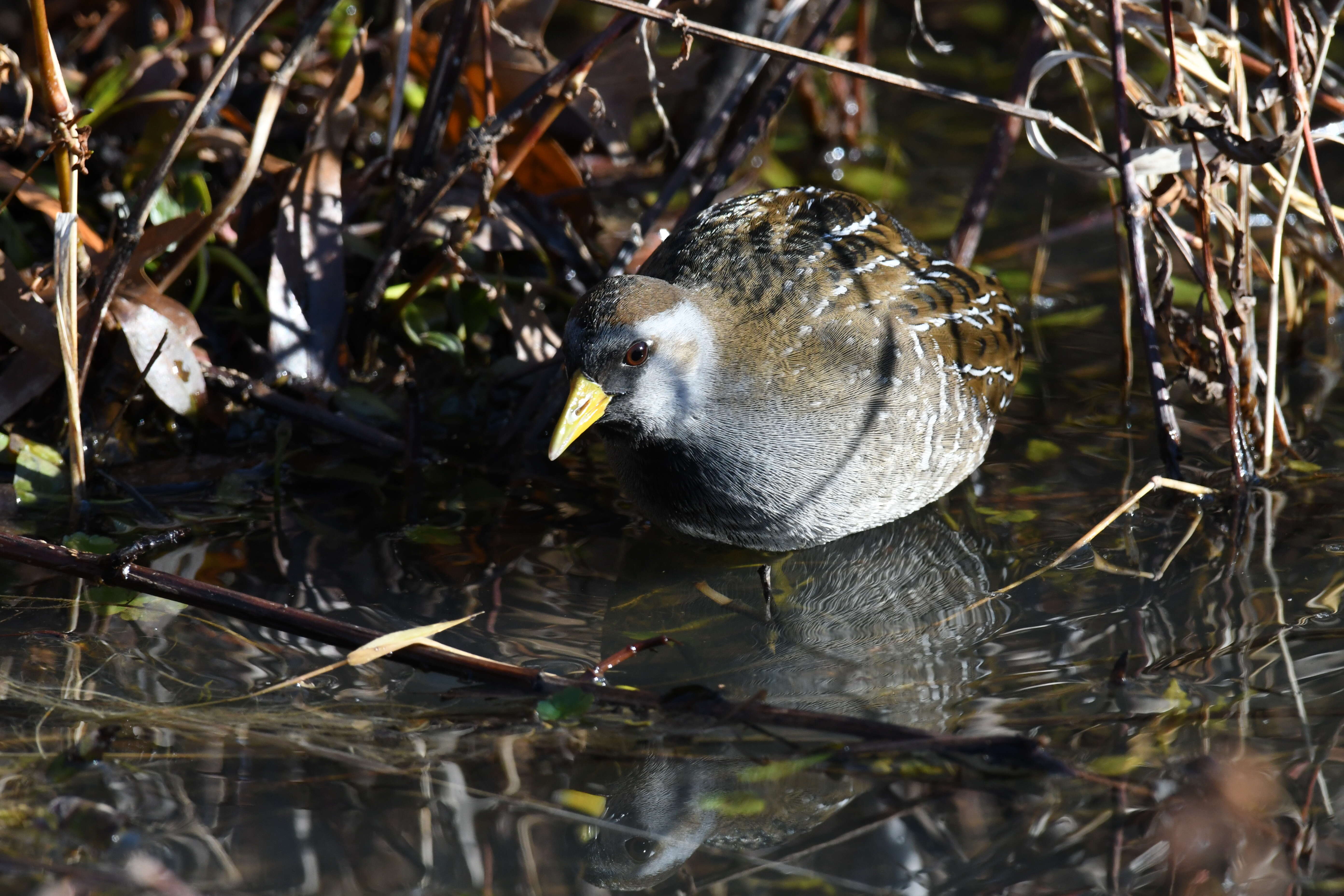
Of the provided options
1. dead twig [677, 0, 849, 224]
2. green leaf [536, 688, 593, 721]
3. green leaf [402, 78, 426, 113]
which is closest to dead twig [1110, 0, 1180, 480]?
dead twig [677, 0, 849, 224]

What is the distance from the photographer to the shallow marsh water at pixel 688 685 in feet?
7.11

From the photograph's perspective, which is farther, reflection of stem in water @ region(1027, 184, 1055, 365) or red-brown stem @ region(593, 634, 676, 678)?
reflection of stem in water @ region(1027, 184, 1055, 365)

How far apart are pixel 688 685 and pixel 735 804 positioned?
16.0 inches

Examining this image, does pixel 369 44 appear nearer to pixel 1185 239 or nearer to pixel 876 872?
pixel 1185 239

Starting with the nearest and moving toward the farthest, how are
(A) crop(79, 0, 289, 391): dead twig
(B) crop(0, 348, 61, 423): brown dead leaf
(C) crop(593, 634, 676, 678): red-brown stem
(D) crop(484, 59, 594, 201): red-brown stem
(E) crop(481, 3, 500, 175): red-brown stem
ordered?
(C) crop(593, 634, 676, 678): red-brown stem
(A) crop(79, 0, 289, 391): dead twig
(B) crop(0, 348, 61, 423): brown dead leaf
(D) crop(484, 59, 594, 201): red-brown stem
(E) crop(481, 3, 500, 175): red-brown stem

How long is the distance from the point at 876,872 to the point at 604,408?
1.24 metres

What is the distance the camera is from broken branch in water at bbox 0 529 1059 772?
2375 millimetres

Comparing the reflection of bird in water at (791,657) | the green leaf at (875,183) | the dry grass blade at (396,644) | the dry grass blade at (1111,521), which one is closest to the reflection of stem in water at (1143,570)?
the dry grass blade at (1111,521)

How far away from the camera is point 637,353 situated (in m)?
2.85

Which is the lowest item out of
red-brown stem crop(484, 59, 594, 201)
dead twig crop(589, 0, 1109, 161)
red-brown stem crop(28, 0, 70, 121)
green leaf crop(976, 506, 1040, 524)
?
green leaf crop(976, 506, 1040, 524)

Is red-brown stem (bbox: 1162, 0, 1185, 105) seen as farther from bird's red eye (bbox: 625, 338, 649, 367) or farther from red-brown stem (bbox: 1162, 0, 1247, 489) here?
bird's red eye (bbox: 625, 338, 649, 367)

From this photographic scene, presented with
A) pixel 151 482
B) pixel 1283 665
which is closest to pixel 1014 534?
pixel 1283 665

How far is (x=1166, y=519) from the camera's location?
3.35m

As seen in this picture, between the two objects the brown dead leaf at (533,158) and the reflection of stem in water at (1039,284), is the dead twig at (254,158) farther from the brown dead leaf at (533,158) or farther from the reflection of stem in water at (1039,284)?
the reflection of stem in water at (1039,284)
